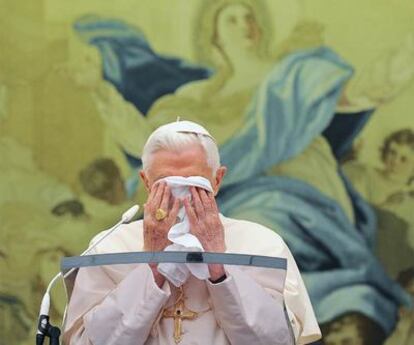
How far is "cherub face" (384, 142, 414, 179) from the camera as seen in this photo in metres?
7.09

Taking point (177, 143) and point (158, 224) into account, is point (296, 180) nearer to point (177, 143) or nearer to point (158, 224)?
point (177, 143)

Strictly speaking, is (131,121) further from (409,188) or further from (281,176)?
(409,188)

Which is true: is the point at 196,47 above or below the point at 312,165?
above

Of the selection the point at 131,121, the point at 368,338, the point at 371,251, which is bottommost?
the point at 368,338

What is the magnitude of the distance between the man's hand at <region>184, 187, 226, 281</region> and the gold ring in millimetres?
73

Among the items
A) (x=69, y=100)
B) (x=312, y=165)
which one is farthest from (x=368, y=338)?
(x=69, y=100)

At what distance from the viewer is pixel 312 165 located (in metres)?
7.11

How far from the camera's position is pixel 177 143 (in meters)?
3.95

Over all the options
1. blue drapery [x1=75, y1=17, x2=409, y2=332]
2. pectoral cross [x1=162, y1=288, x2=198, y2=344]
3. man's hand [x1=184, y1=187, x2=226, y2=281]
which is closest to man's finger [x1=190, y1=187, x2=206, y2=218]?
man's hand [x1=184, y1=187, x2=226, y2=281]

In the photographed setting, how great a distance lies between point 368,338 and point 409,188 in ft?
2.94

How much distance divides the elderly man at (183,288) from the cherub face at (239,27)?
3228 millimetres

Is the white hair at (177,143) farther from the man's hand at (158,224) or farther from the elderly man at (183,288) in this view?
the man's hand at (158,224)

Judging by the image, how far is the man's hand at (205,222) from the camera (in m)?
3.78

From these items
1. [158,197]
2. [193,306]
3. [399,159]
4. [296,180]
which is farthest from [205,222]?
[399,159]
